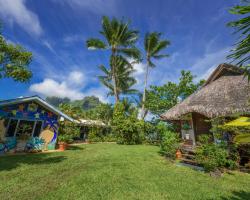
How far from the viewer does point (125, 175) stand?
→ 5859 mm

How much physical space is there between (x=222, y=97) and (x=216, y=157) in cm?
489

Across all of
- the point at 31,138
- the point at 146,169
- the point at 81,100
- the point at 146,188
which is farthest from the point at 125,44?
the point at 81,100

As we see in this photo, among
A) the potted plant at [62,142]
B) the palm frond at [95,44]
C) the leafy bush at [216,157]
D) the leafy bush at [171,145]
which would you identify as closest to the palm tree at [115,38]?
the palm frond at [95,44]

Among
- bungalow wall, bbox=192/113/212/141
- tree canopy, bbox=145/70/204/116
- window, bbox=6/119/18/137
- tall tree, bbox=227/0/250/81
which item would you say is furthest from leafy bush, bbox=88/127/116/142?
tall tree, bbox=227/0/250/81

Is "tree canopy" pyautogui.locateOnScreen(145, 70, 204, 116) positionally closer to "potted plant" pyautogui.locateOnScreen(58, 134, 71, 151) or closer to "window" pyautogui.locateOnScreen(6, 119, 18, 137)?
"potted plant" pyautogui.locateOnScreen(58, 134, 71, 151)

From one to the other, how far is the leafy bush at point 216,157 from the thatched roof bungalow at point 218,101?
5.09 feet

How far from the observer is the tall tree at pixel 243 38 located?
53.9 inches

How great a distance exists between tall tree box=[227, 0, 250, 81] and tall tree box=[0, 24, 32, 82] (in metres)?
7.52

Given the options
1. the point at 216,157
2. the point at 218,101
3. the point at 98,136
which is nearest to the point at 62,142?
the point at 98,136

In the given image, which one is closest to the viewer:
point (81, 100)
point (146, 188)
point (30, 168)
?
point (146, 188)

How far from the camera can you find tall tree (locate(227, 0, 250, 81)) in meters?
1.37

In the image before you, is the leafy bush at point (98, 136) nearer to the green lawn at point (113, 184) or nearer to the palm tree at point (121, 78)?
the palm tree at point (121, 78)

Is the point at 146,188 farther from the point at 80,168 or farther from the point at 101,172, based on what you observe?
the point at 80,168

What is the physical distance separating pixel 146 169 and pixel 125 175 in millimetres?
1360
